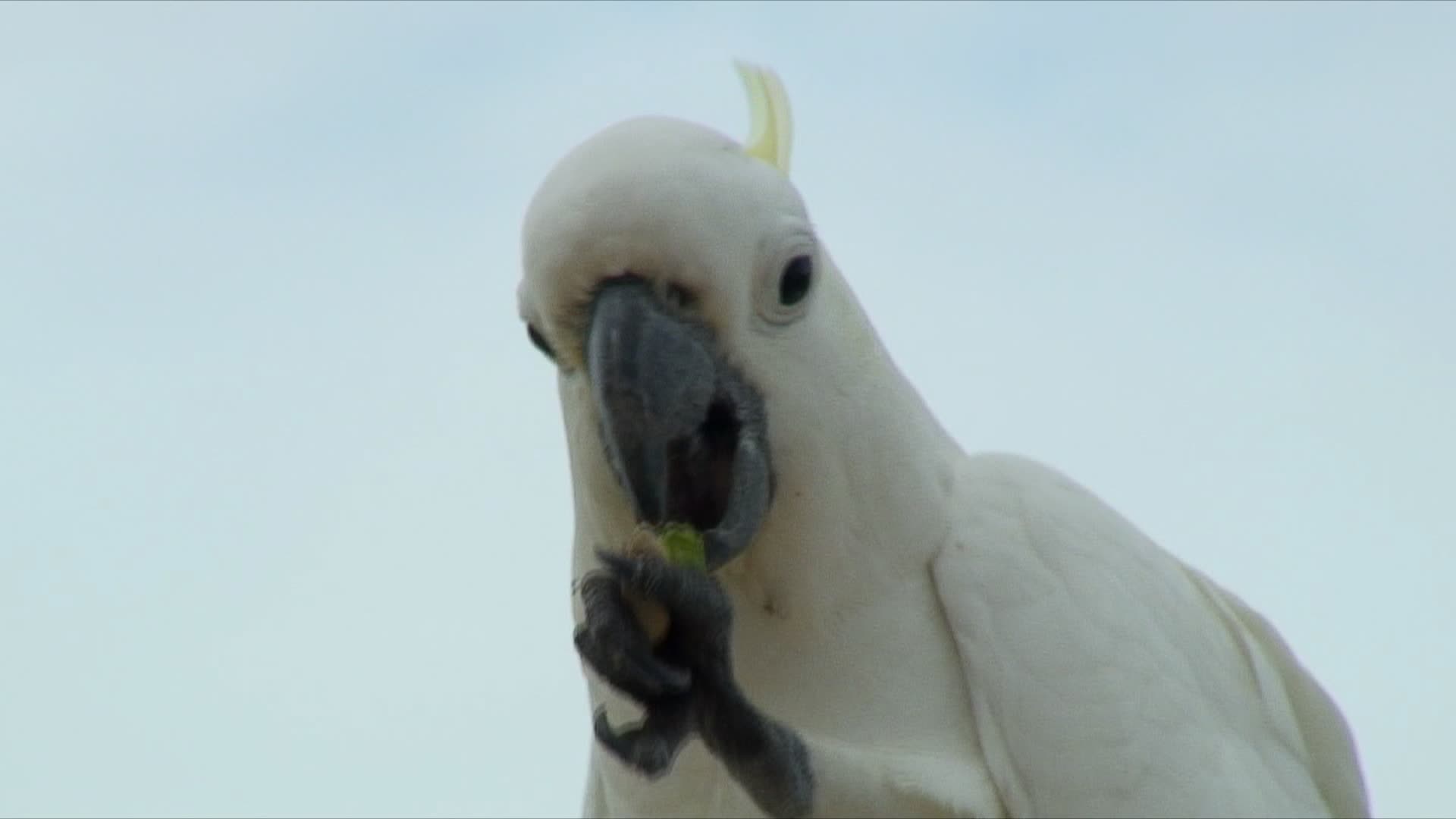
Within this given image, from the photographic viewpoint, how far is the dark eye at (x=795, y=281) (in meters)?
3.27

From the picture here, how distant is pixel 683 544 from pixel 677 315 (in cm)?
33

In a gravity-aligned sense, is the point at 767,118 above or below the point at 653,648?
above

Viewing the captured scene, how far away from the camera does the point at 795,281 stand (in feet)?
10.8

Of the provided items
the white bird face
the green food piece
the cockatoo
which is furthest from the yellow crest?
the green food piece

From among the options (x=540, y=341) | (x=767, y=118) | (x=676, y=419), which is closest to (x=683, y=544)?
(x=676, y=419)

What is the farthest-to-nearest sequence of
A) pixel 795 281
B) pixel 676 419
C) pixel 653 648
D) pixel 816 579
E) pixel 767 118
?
pixel 767 118, pixel 816 579, pixel 795 281, pixel 676 419, pixel 653 648

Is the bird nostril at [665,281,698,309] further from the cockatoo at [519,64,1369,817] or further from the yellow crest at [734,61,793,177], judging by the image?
the yellow crest at [734,61,793,177]

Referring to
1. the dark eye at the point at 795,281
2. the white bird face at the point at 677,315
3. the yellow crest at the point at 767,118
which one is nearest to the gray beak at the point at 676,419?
the white bird face at the point at 677,315

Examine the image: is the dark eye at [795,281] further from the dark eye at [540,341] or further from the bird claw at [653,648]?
the bird claw at [653,648]

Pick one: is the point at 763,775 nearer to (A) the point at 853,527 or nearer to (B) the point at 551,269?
(A) the point at 853,527

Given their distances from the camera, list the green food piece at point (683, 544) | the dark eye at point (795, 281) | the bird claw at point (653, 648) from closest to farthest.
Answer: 1. the bird claw at point (653, 648)
2. the green food piece at point (683, 544)
3. the dark eye at point (795, 281)

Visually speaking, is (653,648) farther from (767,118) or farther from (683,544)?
(767,118)

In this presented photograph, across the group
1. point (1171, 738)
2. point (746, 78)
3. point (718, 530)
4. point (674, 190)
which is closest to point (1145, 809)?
point (1171, 738)

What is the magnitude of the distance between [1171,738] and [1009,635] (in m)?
0.30
